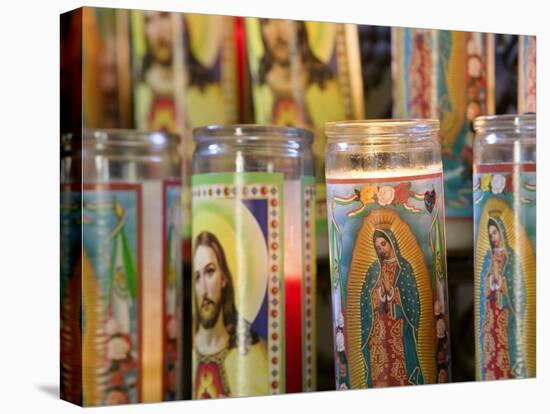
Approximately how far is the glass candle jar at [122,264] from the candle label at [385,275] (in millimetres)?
386

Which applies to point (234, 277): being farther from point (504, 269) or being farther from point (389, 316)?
point (504, 269)

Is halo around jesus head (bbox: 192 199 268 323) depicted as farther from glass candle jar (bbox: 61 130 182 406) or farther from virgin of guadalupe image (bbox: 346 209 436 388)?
virgin of guadalupe image (bbox: 346 209 436 388)

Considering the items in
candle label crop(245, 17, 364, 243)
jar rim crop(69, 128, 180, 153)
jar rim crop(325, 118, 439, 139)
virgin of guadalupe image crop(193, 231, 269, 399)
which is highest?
candle label crop(245, 17, 364, 243)

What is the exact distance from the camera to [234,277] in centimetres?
297

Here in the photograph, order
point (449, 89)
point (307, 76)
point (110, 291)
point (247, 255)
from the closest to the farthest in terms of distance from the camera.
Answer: point (110, 291) → point (247, 255) → point (307, 76) → point (449, 89)

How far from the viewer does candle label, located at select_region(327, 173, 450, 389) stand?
10.1ft

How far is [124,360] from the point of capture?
9.49 feet

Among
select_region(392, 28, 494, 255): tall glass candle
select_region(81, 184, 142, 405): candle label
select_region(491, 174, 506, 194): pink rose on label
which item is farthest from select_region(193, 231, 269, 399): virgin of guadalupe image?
select_region(491, 174, 506, 194): pink rose on label

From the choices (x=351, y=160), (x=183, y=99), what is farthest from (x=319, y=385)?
(x=183, y=99)

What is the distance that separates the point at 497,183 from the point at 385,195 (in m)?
0.35

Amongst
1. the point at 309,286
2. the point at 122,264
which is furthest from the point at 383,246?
the point at 122,264

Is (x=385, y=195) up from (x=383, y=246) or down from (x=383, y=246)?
up

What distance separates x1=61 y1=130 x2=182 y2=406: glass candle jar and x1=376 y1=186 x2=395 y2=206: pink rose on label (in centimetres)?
47

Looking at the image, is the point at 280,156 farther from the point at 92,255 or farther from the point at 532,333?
the point at 532,333
